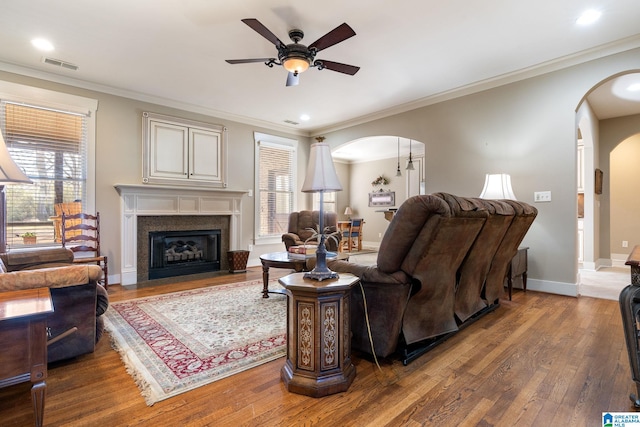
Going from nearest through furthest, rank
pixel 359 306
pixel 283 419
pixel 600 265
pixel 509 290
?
pixel 283 419 → pixel 359 306 → pixel 509 290 → pixel 600 265

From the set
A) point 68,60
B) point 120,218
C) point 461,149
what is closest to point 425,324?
point 461,149

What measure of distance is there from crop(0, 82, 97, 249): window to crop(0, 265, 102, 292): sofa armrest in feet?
9.12

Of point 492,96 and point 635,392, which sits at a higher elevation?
point 492,96

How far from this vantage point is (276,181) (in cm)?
630

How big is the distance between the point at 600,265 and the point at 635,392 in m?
5.38

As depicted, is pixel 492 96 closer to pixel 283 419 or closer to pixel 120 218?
pixel 283 419

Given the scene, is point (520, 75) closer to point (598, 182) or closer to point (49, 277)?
point (598, 182)

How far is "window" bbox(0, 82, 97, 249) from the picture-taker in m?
3.74

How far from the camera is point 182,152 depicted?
5027 mm

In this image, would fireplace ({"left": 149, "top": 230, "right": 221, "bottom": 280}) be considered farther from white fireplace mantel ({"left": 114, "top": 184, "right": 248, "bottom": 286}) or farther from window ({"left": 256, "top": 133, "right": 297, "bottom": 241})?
window ({"left": 256, "top": 133, "right": 297, "bottom": 241})

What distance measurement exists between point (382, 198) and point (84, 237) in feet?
23.1

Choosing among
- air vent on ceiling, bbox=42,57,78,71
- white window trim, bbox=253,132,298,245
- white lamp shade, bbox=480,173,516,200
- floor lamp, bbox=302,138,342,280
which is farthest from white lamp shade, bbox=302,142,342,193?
white window trim, bbox=253,132,298,245

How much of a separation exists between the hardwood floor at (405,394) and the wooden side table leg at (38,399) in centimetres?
21

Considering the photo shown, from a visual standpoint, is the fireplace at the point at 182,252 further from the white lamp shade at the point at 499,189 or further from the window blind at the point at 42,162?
the white lamp shade at the point at 499,189
